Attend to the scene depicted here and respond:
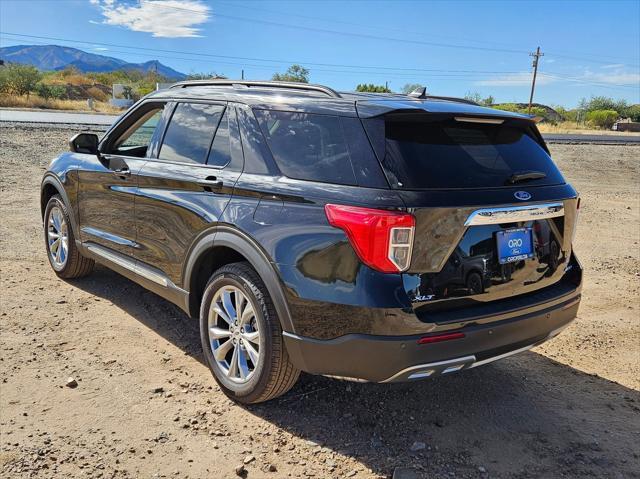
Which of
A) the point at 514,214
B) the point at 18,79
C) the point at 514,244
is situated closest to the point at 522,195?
the point at 514,214

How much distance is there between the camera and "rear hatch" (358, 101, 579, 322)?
2.62 meters

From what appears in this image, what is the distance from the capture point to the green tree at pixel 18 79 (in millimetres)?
51781

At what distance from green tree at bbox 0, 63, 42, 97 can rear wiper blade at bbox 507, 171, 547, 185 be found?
57.5 meters

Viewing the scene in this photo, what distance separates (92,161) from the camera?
4.84 m

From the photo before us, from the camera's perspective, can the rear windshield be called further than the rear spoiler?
No

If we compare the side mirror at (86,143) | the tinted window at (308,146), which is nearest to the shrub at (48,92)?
the side mirror at (86,143)

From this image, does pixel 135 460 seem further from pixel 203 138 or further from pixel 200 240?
pixel 203 138

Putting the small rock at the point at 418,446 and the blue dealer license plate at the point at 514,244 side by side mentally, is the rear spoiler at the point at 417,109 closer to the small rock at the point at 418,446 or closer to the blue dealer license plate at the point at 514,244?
the blue dealer license plate at the point at 514,244

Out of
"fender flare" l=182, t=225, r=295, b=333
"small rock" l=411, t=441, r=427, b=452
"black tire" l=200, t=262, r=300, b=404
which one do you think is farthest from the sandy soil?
"fender flare" l=182, t=225, r=295, b=333

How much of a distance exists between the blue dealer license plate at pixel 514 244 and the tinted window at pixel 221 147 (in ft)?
5.47

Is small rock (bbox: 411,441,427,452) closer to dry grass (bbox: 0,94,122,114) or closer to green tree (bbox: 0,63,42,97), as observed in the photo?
dry grass (bbox: 0,94,122,114)

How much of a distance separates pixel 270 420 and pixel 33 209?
6623mm

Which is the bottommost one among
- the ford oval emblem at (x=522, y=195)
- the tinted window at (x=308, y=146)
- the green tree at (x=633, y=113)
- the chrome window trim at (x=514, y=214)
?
the chrome window trim at (x=514, y=214)

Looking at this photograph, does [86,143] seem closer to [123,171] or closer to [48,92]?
[123,171]
